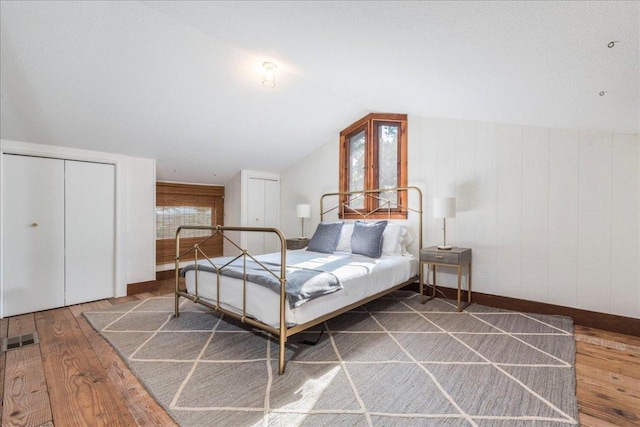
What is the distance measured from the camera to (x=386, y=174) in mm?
4406

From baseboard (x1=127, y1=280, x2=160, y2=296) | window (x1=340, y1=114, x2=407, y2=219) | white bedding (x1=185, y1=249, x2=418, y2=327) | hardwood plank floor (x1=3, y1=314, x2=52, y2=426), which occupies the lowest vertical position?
hardwood plank floor (x1=3, y1=314, x2=52, y2=426)

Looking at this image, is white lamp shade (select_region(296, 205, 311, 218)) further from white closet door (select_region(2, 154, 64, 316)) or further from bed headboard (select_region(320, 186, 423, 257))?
white closet door (select_region(2, 154, 64, 316))

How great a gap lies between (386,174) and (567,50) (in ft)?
9.26

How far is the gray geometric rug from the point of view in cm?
164

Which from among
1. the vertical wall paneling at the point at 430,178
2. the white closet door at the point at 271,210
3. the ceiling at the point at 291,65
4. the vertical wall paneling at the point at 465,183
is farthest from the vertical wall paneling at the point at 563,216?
the white closet door at the point at 271,210

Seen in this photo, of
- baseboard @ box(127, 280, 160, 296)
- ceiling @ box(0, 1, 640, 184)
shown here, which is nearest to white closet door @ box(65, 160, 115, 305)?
baseboard @ box(127, 280, 160, 296)

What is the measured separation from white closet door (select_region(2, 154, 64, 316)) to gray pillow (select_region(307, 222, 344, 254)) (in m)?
3.02

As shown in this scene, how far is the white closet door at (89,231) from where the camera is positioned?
358 centimetres

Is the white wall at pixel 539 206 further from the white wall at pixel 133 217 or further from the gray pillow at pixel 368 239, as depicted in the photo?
the white wall at pixel 133 217

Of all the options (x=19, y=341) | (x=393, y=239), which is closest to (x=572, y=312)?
(x=393, y=239)

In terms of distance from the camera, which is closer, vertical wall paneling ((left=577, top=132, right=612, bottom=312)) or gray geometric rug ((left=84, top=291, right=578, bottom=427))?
gray geometric rug ((left=84, top=291, right=578, bottom=427))

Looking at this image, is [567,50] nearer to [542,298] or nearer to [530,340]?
[530,340]

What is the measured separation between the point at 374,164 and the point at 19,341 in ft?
14.1

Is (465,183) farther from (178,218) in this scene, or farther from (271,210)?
(178,218)
